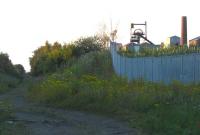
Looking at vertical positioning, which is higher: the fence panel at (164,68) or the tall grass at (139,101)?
the fence panel at (164,68)

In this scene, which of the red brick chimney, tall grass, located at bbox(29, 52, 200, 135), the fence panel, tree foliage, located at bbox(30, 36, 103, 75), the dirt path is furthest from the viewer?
tree foliage, located at bbox(30, 36, 103, 75)

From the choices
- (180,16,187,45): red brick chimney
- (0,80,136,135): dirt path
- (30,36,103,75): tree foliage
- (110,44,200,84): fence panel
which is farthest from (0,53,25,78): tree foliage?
(0,80,136,135): dirt path

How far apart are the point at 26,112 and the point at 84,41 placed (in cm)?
5382

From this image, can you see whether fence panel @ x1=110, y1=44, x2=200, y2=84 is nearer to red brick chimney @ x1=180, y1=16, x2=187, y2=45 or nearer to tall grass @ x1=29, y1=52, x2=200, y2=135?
tall grass @ x1=29, y1=52, x2=200, y2=135

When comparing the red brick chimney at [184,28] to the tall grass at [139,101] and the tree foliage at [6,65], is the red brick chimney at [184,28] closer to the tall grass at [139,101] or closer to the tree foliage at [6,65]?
the tall grass at [139,101]

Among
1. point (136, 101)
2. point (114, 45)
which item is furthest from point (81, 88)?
point (114, 45)

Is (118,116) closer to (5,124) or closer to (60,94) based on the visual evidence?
(5,124)

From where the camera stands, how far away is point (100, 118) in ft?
71.4

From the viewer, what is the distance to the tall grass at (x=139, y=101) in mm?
16645

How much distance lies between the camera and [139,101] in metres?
22.6

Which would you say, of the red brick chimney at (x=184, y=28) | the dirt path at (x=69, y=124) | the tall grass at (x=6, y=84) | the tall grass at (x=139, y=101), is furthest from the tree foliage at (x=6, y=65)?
the dirt path at (x=69, y=124)

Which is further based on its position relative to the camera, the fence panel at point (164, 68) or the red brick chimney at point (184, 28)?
the red brick chimney at point (184, 28)

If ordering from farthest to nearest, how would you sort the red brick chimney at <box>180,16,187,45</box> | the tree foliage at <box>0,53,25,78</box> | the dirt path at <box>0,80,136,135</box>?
1. the tree foliage at <box>0,53,25,78</box>
2. the red brick chimney at <box>180,16,187,45</box>
3. the dirt path at <box>0,80,136,135</box>

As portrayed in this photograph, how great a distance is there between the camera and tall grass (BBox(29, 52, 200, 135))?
1665cm
